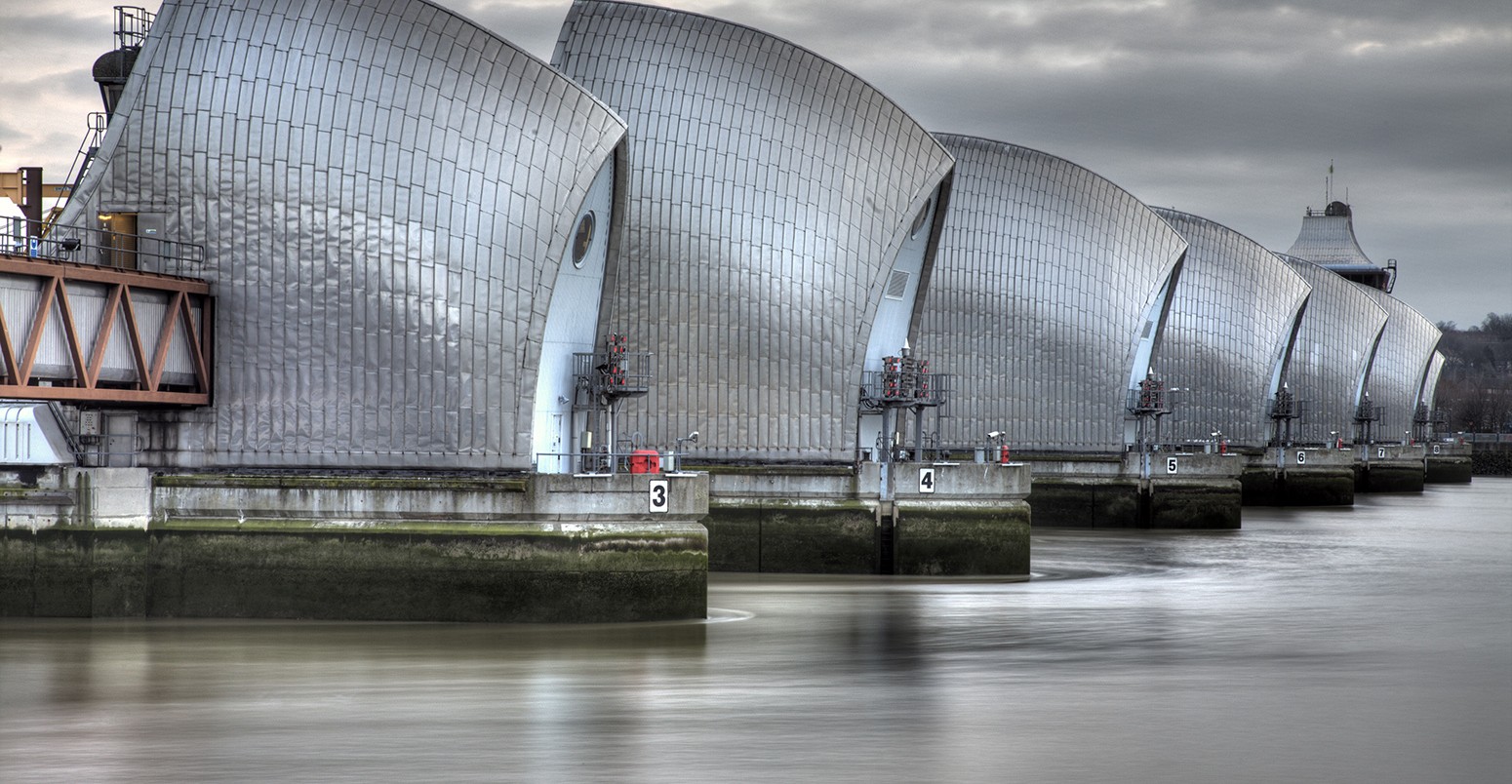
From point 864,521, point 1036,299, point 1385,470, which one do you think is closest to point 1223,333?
point 1036,299

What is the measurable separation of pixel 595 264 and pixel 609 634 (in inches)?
527

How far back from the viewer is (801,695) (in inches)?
1130

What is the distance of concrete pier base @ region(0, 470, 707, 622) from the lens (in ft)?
115

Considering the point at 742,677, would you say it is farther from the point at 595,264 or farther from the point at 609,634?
the point at 595,264

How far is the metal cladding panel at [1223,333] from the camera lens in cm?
9312

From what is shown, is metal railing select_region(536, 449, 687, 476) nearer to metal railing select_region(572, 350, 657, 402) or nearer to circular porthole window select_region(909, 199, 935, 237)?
metal railing select_region(572, 350, 657, 402)

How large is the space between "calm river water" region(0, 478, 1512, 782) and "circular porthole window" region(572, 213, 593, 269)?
9.58m

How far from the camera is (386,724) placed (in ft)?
82.3

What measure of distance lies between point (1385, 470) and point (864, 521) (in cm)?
8465

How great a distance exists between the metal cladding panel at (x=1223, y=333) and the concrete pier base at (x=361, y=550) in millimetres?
60251

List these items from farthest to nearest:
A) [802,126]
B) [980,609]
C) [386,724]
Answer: [802,126] → [980,609] → [386,724]

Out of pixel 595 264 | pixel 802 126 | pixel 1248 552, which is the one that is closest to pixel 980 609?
pixel 595 264

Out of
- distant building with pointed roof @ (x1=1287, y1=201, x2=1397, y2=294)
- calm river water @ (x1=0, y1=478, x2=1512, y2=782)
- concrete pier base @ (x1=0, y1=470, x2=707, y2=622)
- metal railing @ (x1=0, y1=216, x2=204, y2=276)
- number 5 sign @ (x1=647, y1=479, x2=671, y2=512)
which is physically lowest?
calm river water @ (x1=0, y1=478, x2=1512, y2=782)

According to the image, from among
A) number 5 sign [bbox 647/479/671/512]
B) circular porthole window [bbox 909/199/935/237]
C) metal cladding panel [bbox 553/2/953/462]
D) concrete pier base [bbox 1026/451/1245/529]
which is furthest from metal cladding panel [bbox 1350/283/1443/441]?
number 5 sign [bbox 647/479/671/512]
